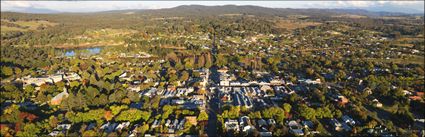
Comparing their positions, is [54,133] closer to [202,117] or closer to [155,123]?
[155,123]

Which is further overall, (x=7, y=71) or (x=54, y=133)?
(x=7, y=71)

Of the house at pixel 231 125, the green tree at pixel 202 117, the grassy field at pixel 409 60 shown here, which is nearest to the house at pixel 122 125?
the green tree at pixel 202 117

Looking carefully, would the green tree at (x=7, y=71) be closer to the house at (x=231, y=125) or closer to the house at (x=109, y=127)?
the house at (x=109, y=127)

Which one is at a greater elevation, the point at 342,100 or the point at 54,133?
the point at 342,100

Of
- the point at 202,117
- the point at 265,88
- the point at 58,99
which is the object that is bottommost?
the point at 202,117

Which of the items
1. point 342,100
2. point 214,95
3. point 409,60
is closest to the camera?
point 342,100

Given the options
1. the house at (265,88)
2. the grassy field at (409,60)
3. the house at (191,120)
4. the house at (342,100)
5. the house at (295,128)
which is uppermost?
the grassy field at (409,60)

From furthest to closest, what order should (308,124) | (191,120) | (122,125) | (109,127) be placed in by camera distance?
(191,120)
(308,124)
(122,125)
(109,127)

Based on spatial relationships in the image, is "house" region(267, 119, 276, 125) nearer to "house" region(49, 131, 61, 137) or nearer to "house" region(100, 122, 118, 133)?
"house" region(100, 122, 118, 133)

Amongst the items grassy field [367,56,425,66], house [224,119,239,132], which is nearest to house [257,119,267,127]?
house [224,119,239,132]

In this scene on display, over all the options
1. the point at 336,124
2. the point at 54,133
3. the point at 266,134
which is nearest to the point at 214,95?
the point at 266,134
